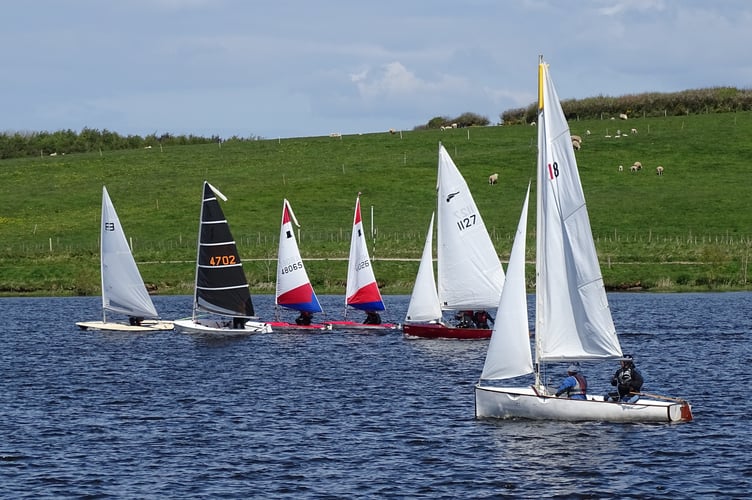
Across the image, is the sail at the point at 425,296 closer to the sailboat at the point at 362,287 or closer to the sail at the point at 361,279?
the sailboat at the point at 362,287

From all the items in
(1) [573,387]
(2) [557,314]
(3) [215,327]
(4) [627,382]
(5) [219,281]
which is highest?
(5) [219,281]

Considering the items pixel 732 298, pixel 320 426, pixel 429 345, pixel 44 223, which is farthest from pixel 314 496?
pixel 44 223

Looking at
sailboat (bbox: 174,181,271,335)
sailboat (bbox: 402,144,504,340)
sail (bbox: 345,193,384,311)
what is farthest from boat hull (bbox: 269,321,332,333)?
sailboat (bbox: 402,144,504,340)

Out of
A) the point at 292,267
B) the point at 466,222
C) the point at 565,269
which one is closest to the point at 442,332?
the point at 466,222

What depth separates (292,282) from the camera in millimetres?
74438

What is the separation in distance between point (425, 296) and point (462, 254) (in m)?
3.16

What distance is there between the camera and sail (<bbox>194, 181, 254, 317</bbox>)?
7225 cm

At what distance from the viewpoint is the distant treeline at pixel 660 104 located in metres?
185

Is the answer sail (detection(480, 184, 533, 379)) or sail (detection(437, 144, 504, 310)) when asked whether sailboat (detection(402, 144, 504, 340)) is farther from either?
sail (detection(480, 184, 533, 379))

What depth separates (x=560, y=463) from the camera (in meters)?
35.1

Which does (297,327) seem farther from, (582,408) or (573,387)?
(582,408)

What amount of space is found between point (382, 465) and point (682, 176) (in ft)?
386

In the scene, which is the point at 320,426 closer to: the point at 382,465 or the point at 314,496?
the point at 382,465

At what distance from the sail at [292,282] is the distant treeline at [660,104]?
116m
